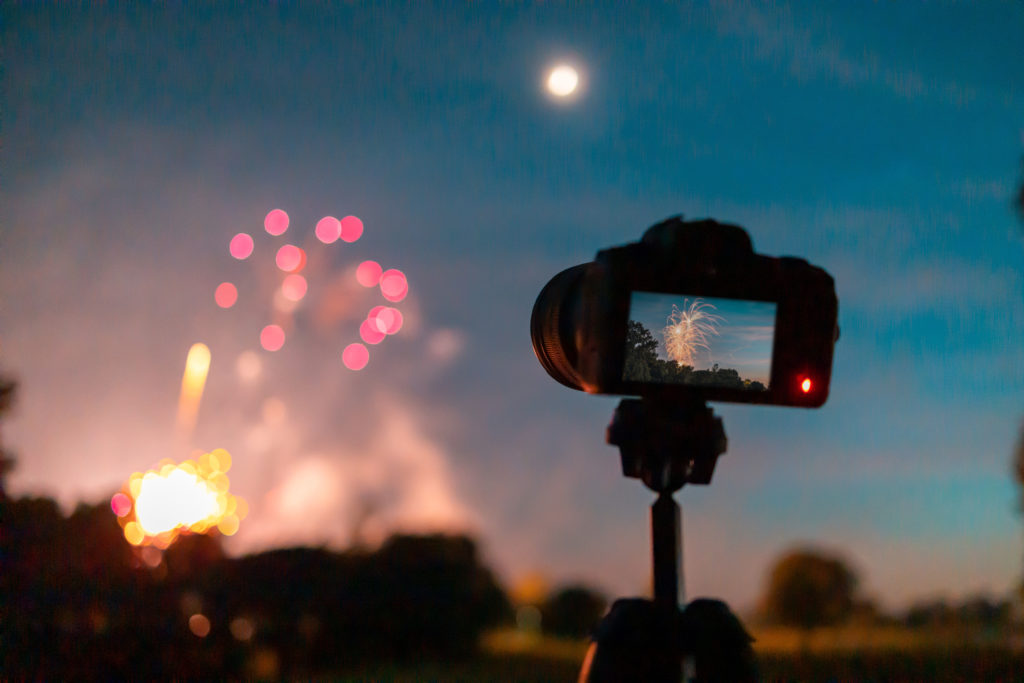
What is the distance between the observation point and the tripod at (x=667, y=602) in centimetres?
130

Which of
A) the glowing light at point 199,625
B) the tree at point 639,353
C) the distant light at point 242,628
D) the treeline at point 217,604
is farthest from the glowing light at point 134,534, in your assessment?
the tree at point 639,353

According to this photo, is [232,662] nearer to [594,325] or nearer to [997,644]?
[594,325]

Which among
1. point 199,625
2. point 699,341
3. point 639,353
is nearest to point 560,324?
point 639,353

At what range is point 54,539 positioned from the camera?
689 cm

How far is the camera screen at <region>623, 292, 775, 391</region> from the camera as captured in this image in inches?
54.0

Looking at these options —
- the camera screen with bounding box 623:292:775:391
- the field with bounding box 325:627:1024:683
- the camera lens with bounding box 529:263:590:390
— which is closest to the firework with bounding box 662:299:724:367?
the camera screen with bounding box 623:292:775:391

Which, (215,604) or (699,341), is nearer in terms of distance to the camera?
(699,341)

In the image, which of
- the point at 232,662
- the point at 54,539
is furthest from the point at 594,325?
the point at 54,539

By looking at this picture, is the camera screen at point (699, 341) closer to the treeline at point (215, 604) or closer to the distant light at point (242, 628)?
the treeline at point (215, 604)

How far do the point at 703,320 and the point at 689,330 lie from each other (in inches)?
1.6

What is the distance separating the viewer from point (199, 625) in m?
7.05

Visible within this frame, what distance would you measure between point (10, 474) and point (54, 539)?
1632 mm

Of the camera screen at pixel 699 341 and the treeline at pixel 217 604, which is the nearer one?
the camera screen at pixel 699 341

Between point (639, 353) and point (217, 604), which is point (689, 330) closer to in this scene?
point (639, 353)
